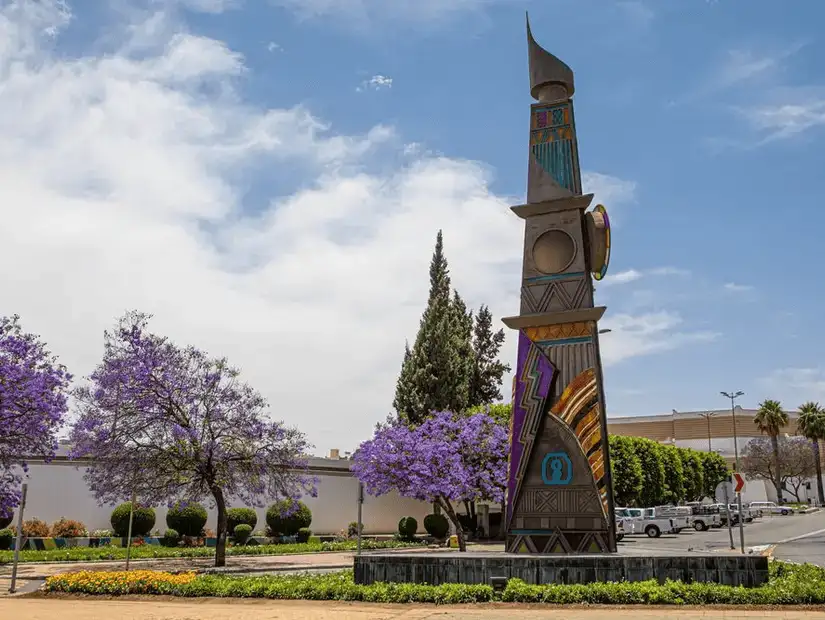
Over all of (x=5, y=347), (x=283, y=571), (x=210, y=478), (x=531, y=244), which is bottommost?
(x=283, y=571)

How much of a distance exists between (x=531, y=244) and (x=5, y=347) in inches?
589

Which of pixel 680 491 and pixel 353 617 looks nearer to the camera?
pixel 353 617

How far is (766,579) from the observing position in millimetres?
14203

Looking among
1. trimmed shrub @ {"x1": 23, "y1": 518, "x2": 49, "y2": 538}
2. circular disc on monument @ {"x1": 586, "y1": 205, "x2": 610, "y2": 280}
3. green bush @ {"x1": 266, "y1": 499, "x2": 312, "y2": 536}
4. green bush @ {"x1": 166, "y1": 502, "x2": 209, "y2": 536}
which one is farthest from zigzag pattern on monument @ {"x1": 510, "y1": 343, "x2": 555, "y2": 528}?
trimmed shrub @ {"x1": 23, "y1": 518, "x2": 49, "y2": 538}

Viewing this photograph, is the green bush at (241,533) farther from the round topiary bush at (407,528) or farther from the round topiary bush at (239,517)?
the round topiary bush at (407,528)

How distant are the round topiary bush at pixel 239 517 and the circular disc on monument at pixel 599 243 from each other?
26.8 metres

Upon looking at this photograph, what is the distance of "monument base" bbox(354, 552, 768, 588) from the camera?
14234mm

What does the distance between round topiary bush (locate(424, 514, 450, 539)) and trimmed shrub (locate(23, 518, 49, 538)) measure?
68.3 ft

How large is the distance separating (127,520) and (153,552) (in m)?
6.20

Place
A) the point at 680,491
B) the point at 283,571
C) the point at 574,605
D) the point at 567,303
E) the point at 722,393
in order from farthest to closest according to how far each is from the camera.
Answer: the point at 722,393
the point at 680,491
the point at 283,571
the point at 567,303
the point at 574,605

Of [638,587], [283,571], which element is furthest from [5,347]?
[638,587]

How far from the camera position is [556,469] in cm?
1741

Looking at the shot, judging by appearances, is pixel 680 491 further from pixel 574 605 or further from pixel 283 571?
pixel 574 605

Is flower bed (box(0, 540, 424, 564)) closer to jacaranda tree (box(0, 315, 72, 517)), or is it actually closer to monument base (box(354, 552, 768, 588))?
jacaranda tree (box(0, 315, 72, 517))
